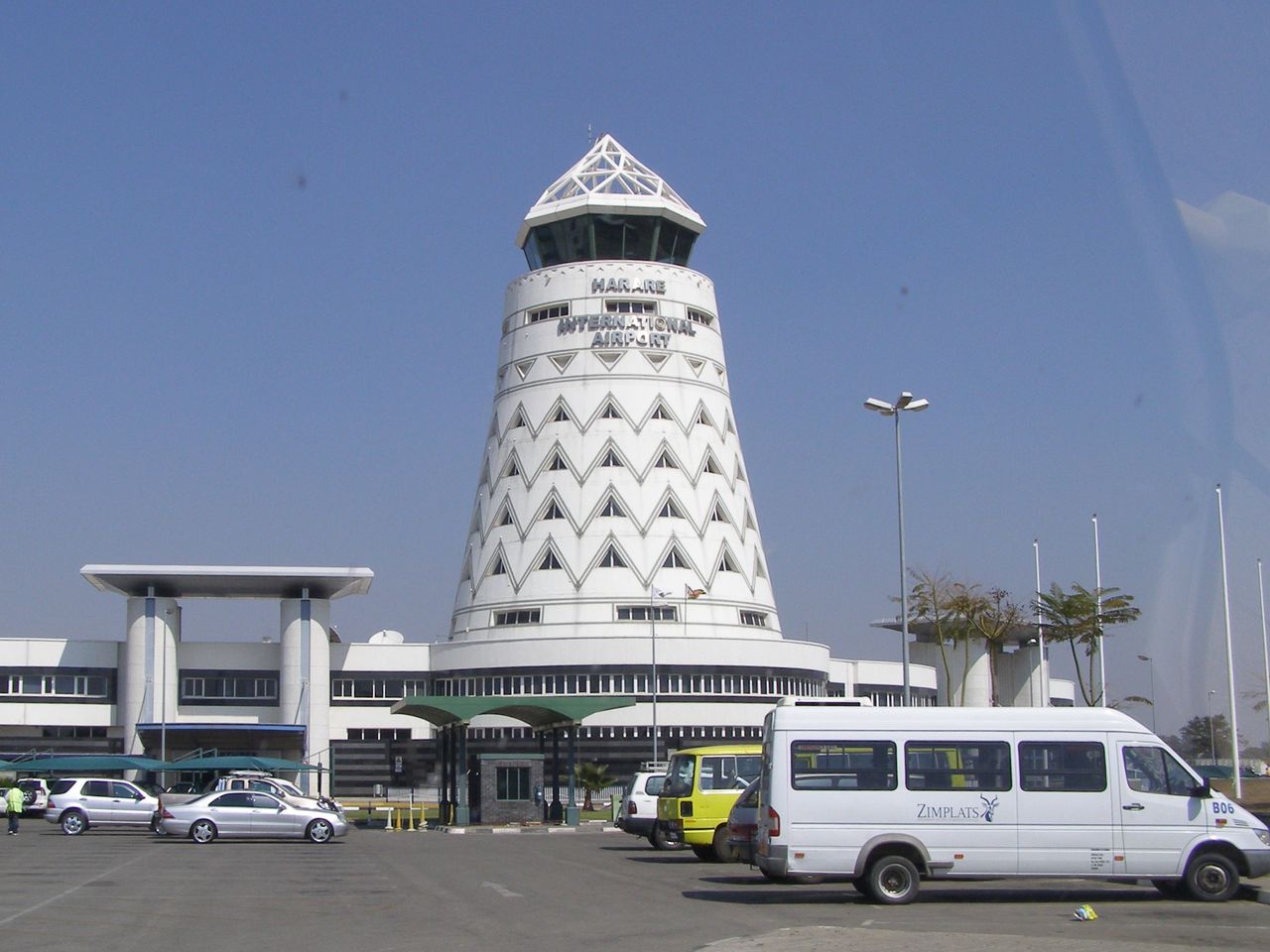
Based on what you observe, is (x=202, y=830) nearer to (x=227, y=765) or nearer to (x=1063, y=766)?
(x=227, y=765)

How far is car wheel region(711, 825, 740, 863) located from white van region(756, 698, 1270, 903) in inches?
365

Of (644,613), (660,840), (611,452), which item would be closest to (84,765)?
(644,613)

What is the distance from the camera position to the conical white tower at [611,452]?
7831 cm

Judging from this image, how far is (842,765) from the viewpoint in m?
21.9

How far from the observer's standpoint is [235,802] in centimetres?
3819

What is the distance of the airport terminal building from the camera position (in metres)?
75.4

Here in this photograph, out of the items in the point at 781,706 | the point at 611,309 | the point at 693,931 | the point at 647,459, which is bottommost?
the point at 693,931

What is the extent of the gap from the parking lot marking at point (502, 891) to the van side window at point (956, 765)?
6370 mm

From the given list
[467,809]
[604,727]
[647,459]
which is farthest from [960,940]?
[647,459]

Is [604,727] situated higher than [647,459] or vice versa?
[647,459]

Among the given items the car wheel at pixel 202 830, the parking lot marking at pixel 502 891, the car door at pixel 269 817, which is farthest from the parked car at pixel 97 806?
the parking lot marking at pixel 502 891

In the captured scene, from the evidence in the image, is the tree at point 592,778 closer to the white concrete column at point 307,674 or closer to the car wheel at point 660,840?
the white concrete column at point 307,674

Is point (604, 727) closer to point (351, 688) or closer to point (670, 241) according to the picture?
point (351, 688)

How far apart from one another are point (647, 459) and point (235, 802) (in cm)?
4336
